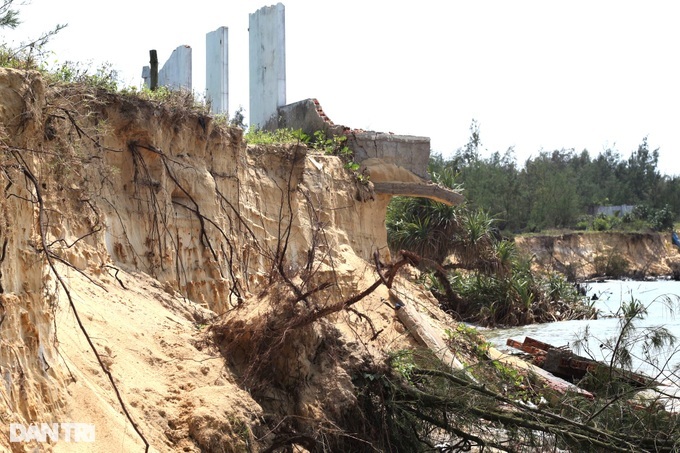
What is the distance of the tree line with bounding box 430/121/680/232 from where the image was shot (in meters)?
51.8

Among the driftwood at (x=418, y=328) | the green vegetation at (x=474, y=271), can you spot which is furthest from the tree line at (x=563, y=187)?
the driftwood at (x=418, y=328)

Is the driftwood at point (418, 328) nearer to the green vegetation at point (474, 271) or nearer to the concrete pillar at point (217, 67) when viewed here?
the green vegetation at point (474, 271)

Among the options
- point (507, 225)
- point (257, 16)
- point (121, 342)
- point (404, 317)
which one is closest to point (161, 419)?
point (121, 342)

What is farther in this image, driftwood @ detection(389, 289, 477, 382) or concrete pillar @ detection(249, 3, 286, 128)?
concrete pillar @ detection(249, 3, 286, 128)

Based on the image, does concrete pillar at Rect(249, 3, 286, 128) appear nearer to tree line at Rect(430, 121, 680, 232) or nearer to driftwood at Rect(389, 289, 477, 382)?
driftwood at Rect(389, 289, 477, 382)

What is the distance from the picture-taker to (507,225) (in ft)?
169

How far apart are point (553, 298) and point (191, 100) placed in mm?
15417

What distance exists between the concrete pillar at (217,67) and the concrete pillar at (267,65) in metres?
0.84

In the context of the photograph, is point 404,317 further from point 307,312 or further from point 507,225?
point 507,225

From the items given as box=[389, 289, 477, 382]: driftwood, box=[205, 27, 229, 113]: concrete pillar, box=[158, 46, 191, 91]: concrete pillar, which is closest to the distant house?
box=[205, 27, 229, 113]: concrete pillar

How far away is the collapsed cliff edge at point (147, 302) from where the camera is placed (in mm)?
5027

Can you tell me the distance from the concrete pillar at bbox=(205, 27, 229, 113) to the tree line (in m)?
21.5

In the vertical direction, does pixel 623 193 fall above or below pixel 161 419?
above

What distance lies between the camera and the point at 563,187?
54.0 meters
